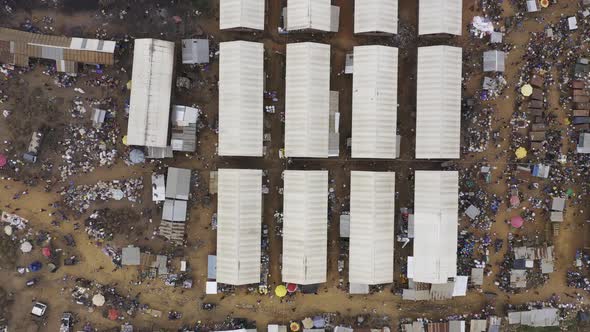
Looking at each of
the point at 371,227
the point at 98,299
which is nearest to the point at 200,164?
the point at 98,299

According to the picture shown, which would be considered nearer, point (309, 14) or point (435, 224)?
point (309, 14)

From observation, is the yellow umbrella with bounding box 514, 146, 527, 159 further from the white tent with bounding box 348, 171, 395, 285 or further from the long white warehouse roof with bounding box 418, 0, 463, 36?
the white tent with bounding box 348, 171, 395, 285

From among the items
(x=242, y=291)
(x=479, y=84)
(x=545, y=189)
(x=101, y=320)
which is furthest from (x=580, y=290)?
(x=101, y=320)

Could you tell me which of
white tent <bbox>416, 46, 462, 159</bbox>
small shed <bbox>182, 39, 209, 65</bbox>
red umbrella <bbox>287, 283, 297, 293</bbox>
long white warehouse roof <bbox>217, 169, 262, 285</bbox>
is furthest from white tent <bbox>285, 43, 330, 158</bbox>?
red umbrella <bbox>287, 283, 297, 293</bbox>

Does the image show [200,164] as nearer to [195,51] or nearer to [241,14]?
[195,51]

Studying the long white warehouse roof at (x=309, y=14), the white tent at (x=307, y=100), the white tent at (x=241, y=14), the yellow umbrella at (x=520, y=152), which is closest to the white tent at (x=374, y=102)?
the white tent at (x=307, y=100)

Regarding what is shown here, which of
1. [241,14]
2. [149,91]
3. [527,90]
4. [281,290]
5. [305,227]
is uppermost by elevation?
[241,14]

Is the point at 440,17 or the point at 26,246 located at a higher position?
the point at 440,17
